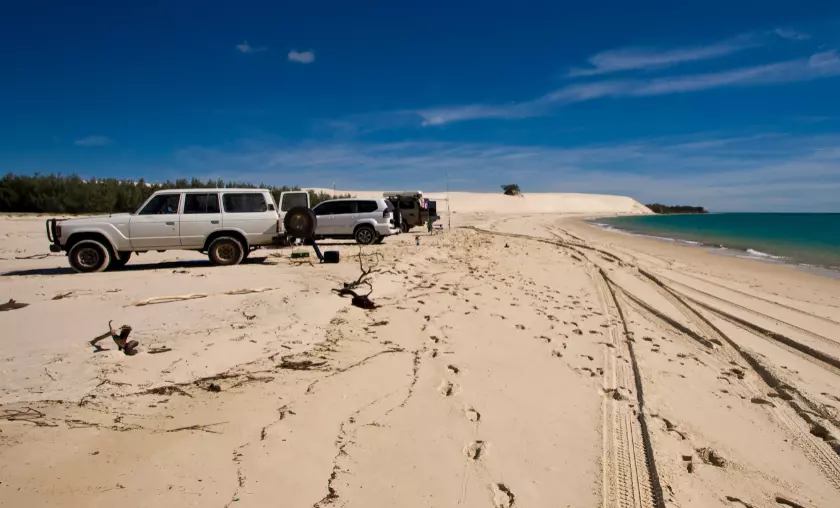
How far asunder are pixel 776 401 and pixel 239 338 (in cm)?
529

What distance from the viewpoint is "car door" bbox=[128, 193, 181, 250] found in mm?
10016

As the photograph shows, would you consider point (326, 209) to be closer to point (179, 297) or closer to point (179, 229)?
point (179, 229)

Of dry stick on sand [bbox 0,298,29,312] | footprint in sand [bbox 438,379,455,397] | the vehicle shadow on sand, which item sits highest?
the vehicle shadow on sand

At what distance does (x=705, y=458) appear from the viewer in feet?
10.6

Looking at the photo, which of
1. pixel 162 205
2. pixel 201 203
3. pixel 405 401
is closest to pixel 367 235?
pixel 201 203

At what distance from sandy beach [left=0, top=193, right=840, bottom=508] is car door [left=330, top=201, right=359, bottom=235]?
9235 mm

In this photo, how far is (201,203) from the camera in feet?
34.5

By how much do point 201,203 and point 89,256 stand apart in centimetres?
243

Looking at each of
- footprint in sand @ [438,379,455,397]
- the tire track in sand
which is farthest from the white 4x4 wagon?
the tire track in sand

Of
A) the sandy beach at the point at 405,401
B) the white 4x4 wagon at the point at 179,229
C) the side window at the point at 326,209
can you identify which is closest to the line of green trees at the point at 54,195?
the side window at the point at 326,209

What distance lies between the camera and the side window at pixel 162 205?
10.2 m

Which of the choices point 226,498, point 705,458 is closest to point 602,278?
point 705,458

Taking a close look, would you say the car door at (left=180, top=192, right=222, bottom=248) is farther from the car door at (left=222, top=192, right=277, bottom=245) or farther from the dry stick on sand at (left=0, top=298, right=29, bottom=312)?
the dry stick on sand at (left=0, top=298, right=29, bottom=312)

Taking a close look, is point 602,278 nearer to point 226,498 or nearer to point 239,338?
point 239,338
